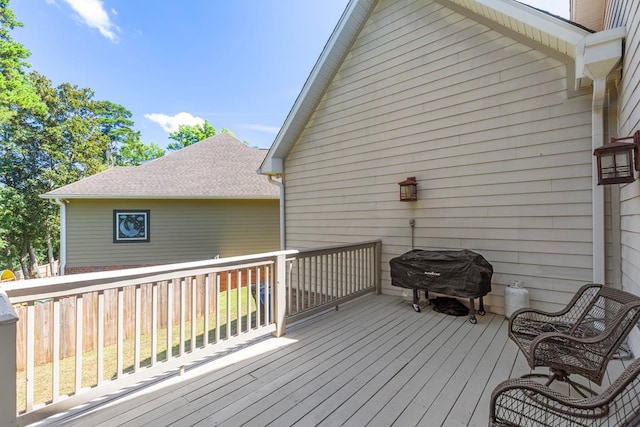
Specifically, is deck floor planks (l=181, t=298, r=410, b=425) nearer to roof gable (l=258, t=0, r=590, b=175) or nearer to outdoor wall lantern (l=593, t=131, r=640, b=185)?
outdoor wall lantern (l=593, t=131, r=640, b=185)

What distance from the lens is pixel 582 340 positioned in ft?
6.04

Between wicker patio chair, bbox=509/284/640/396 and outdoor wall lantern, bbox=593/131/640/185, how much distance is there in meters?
0.93

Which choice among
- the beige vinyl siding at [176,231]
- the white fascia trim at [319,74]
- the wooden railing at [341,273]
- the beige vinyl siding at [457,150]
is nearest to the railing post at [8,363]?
the wooden railing at [341,273]

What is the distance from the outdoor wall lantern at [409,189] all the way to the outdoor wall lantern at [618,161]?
94.5 inches

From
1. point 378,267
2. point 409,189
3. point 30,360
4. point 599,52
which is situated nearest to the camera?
point 30,360

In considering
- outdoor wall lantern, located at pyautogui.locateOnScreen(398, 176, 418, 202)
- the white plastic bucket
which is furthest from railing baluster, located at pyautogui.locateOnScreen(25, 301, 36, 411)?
the white plastic bucket

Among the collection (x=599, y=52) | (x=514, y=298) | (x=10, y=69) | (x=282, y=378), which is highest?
(x=10, y=69)

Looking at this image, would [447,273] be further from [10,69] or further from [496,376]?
[10,69]

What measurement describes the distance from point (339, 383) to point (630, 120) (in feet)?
11.1

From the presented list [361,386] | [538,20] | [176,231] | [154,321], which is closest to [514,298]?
[361,386]

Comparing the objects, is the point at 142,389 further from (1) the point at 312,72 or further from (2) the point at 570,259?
(1) the point at 312,72

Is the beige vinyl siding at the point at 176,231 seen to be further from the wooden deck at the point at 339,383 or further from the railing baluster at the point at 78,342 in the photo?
the railing baluster at the point at 78,342

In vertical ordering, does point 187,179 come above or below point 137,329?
above

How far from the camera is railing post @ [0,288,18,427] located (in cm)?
133
